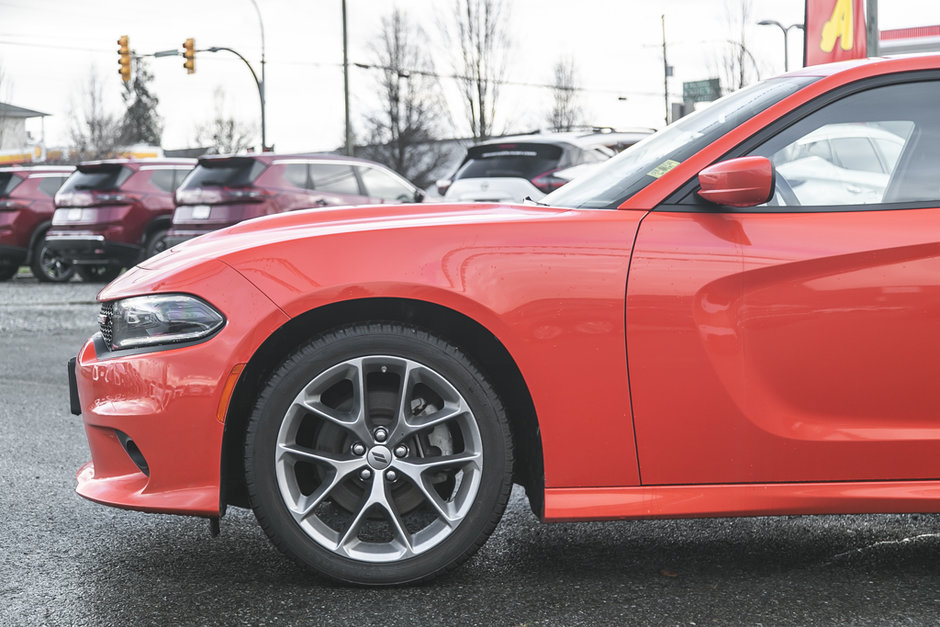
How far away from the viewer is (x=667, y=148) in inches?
137

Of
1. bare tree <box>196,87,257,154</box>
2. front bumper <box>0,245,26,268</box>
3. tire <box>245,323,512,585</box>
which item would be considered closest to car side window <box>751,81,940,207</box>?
tire <box>245,323,512,585</box>

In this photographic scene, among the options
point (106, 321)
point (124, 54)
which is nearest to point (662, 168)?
point (106, 321)

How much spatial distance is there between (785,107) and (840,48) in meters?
6.82

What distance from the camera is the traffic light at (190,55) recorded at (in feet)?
91.1

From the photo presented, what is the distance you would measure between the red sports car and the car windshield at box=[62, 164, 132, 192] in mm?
13340

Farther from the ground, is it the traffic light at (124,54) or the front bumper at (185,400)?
the traffic light at (124,54)

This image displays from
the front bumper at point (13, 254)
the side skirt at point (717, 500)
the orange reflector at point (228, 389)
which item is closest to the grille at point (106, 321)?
the orange reflector at point (228, 389)

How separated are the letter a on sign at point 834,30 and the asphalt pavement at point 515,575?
636 centimetres

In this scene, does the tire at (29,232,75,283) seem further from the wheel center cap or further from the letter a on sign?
the wheel center cap

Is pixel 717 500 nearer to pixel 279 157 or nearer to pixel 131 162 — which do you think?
pixel 279 157

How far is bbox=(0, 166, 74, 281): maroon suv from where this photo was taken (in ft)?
57.1

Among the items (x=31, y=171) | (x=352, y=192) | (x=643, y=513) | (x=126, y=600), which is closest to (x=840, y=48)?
(x=352, y=192)

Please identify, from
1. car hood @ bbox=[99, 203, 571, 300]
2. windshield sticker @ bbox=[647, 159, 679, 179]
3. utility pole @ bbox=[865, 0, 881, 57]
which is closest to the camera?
car hood @ bbox=[99, 203, 571, 300]

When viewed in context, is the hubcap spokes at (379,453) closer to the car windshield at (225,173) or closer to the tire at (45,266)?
the car windshield at (225,173)
